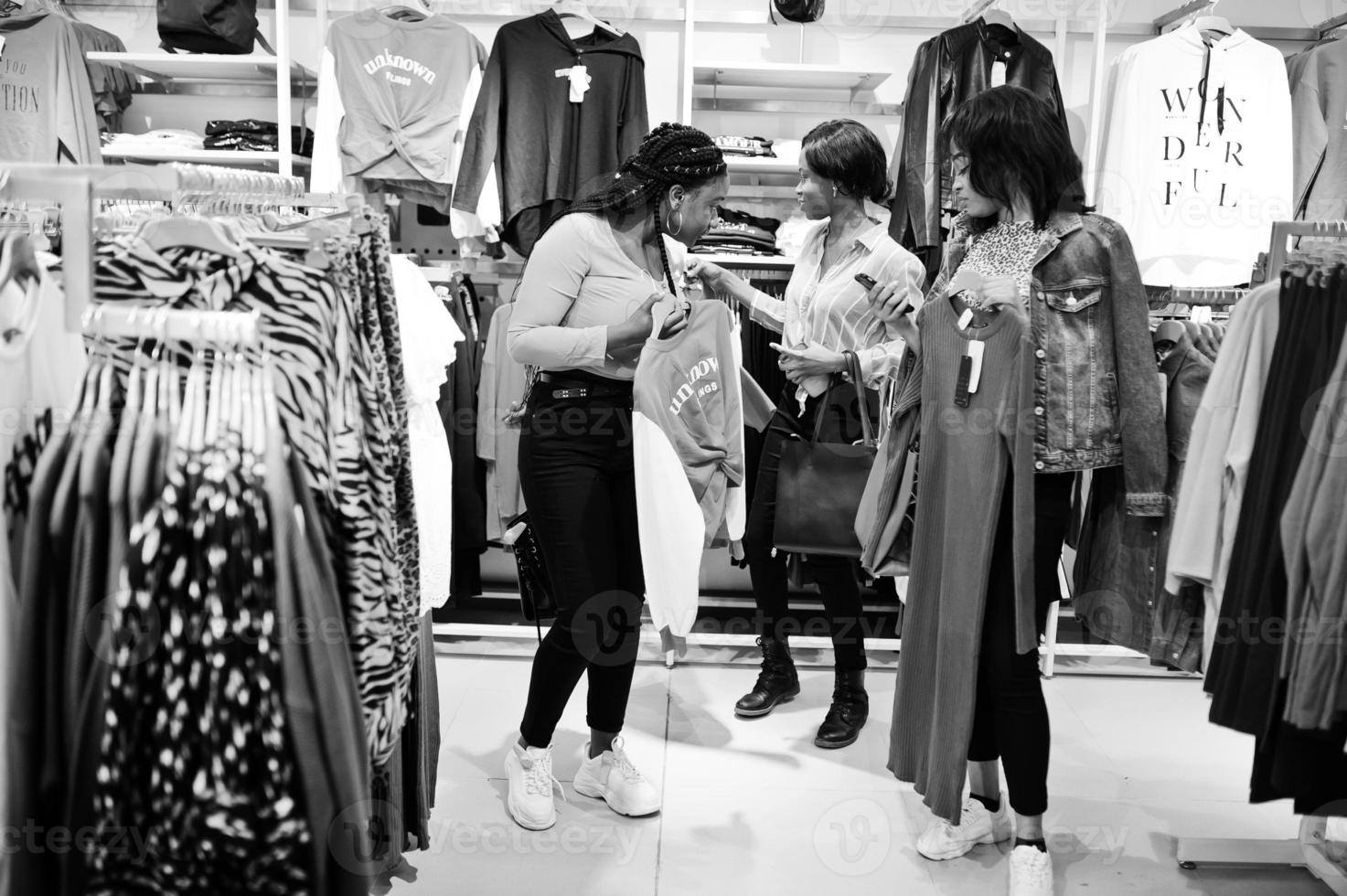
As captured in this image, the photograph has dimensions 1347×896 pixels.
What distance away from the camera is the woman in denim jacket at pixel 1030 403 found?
2.09 m

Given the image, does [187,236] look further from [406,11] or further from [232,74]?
[232,74]

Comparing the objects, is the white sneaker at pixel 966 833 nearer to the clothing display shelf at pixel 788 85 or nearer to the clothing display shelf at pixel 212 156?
the clothing display shelf at pixel 788 85

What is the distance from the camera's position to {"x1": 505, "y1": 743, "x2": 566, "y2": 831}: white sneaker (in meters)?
2.60

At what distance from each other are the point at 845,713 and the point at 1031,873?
100cm

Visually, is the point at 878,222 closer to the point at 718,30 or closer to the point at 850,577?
the point at 850,577

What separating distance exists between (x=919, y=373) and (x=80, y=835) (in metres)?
1.80

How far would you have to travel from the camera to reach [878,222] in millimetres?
3086

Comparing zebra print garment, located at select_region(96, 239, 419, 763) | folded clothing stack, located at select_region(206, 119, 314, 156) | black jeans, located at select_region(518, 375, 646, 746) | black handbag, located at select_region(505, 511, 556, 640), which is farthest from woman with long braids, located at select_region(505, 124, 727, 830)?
folded clothing stack, located at select_region(206, 119, 314, 156)

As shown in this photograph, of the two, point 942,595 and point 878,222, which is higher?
point 878,222

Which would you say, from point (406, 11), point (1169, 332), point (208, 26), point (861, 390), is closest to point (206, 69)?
point (208, 26)

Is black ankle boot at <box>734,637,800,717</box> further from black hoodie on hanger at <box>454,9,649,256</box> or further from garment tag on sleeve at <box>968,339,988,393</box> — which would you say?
black hoodie on hanger at <box>454,9,649,256</box>

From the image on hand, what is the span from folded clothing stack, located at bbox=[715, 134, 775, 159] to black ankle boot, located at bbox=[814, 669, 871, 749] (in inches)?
70.6

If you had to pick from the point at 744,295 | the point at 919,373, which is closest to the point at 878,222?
the point at 744,295

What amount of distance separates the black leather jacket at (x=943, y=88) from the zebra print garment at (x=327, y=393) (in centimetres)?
271
